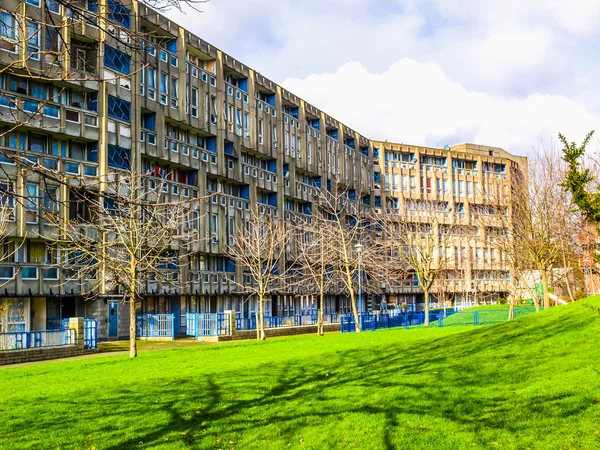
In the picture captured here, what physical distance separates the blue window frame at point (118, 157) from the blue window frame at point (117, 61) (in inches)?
184

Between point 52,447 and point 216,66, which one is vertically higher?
point 216,66

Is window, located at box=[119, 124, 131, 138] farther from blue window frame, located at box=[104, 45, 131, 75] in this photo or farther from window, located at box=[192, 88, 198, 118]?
window, located at box=[192, 88, 198, 118]

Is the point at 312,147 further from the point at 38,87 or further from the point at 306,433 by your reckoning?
the point at 306,433

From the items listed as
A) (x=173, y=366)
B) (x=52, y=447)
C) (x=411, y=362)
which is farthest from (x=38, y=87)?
(x=52, y=447)

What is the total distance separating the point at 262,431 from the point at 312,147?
59928 millimetres

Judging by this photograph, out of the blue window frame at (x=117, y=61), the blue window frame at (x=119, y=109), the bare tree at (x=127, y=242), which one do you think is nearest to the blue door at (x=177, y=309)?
the bare tree at (x=127, y=242)

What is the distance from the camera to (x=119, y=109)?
43.0 m

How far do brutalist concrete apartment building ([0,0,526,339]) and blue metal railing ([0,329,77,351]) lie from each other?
3.71 metres

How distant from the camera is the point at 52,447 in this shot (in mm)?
10836

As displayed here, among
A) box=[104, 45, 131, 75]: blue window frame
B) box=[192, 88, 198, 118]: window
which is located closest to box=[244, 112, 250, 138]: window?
box=[192, 88, 198, 118]: window

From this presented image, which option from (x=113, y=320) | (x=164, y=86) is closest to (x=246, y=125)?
(x=164, y=86)

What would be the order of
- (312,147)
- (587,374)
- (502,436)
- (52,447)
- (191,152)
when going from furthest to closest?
(312,147)
(191,152)
(587,374)
(52,447)
(502,436)

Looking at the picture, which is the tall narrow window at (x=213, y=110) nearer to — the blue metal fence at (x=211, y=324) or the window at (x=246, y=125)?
the window at (x=246, y=125)

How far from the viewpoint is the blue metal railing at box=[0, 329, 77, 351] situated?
2797 cm
